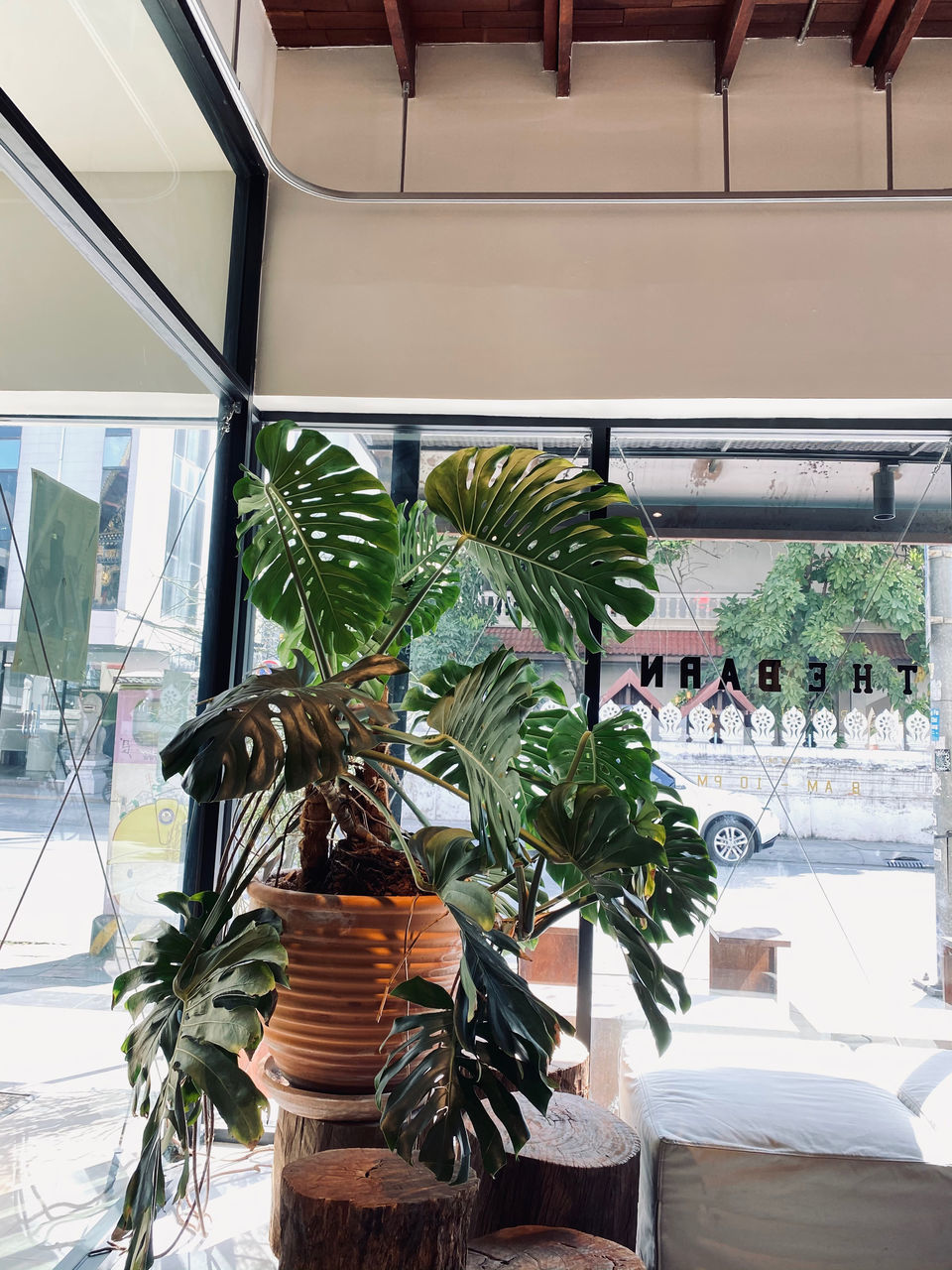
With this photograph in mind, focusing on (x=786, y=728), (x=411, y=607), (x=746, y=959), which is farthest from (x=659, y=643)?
(x=411, y=607)

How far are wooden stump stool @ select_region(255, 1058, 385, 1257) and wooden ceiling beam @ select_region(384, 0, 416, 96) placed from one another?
257cm

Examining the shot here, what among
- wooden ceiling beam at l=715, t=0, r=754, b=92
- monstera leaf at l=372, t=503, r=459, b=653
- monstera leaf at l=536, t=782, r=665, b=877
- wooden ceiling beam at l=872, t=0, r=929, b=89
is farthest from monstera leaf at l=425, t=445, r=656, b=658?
wooden ceiling beam at l=872, t=0, r=929, b=89

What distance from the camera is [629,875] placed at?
164 cm

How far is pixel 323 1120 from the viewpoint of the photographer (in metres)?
1.50

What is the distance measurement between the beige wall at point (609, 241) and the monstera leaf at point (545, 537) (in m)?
0.81

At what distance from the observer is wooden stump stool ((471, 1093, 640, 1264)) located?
4.85 feet

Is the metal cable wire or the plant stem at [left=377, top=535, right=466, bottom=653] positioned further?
the metal cable wire

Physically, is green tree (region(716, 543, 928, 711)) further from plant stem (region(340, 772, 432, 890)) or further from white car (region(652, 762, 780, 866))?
plant stem (region(340, 772, 432, 890))

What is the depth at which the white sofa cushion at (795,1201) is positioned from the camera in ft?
5.69

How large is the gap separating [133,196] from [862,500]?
6.83ft

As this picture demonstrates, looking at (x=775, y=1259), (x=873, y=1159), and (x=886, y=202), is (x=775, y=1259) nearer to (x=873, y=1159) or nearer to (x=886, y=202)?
(x=873, y=1159)

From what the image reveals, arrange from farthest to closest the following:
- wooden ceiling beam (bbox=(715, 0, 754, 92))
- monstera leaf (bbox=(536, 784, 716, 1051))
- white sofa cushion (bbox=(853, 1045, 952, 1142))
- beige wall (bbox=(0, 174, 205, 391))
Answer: wooden ceiling beam (bbox=(715, 0, 754, 92))
white sofa cushion (bbox=(853, 1045, 952, 1142))
beige wall (bbox=(0, 174, 205, 391))
monstera leaf (bbox=(536, 784, 716, 1051))

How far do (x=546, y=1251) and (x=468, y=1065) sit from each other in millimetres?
424

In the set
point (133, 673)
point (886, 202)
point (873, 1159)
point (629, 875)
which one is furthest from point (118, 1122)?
point (886, 202)
